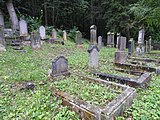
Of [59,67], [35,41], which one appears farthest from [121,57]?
[35,41]

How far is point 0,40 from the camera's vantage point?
27.4 ft

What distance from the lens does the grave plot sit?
2.73 m

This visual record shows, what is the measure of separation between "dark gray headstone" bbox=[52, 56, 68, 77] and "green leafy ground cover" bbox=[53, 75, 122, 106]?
2.00 feet

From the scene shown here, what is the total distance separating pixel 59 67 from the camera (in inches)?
186

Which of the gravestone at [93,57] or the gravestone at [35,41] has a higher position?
the gravestone at [35,41]

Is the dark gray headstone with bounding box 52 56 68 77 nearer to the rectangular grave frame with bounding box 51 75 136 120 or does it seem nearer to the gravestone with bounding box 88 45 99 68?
the rectangular grave frame with bounding box 51 75 136 120

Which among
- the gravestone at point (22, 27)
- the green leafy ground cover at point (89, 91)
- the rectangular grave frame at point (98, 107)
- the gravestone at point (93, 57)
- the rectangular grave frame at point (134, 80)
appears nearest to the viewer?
the rectangular grave frame at point (98, 107)

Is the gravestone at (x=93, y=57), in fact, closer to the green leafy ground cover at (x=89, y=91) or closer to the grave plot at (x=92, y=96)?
the grave plot at (x=92, y=96)

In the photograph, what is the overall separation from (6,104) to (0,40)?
5941 millimetres

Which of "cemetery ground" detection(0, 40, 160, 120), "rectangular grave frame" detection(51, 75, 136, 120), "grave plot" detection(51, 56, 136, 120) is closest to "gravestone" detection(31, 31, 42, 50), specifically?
"cemetery ground" detection(0, 40, 160, 120)

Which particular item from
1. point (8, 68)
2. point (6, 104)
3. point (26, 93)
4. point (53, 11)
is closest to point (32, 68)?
point (8, 68)

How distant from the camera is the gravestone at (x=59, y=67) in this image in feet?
15.1

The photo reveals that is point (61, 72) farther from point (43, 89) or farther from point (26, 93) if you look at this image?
point (26, 93)

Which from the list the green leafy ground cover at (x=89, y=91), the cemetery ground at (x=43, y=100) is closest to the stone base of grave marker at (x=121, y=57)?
the cemetery ground at (x=43, y=100)
